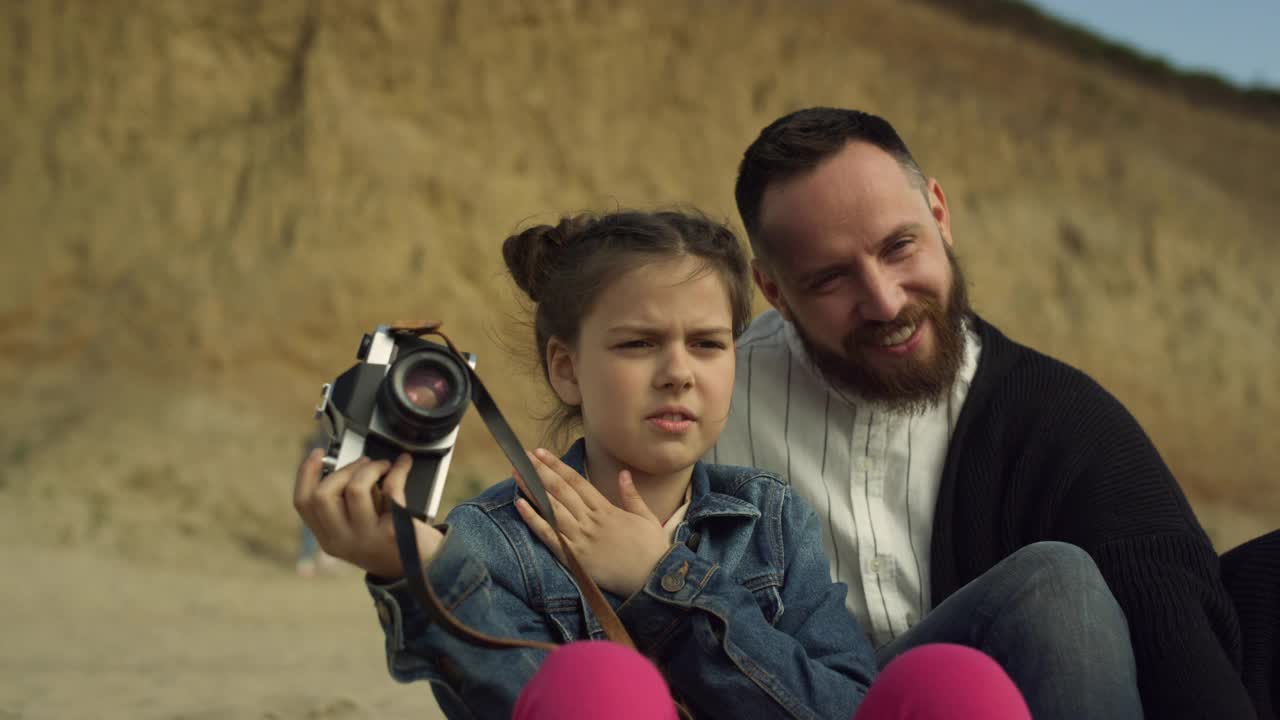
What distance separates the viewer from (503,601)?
1.70 m

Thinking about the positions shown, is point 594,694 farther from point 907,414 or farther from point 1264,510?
point 1264,510

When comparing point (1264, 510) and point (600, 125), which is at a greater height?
point (600, 125)

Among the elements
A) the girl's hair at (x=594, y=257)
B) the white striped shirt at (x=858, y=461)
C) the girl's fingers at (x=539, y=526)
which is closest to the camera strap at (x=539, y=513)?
the girl's fingers at (x=539, y=526)

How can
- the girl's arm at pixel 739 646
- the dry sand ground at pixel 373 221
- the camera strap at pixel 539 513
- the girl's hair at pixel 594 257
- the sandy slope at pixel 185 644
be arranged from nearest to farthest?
the camera strap at pixel 539 513 → the girl's arm at pixel 739 646 → the girl's hair at pixel 594 257 → the sandy slope at pixel 185 644 → the dry sand ground at pixel 373 221

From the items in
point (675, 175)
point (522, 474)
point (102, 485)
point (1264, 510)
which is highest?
point (675, 175)

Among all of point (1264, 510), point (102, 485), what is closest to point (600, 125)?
point (102, 485)

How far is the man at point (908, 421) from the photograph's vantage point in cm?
197

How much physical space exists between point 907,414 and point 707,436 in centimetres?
64

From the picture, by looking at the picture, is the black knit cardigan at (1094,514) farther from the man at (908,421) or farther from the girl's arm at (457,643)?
the girl's arm at (457,643)

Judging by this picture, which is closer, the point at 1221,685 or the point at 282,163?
the point at 1221,685

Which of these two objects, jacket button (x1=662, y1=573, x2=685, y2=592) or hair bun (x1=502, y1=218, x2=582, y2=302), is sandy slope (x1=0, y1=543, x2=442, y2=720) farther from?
jacket button (x1=662, y1=573, x2=685, y2=592)

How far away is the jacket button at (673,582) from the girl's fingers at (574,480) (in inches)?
6.2

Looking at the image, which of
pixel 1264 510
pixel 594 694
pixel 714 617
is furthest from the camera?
pixel 1264 510

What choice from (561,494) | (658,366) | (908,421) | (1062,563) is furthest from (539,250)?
(1062,563)
